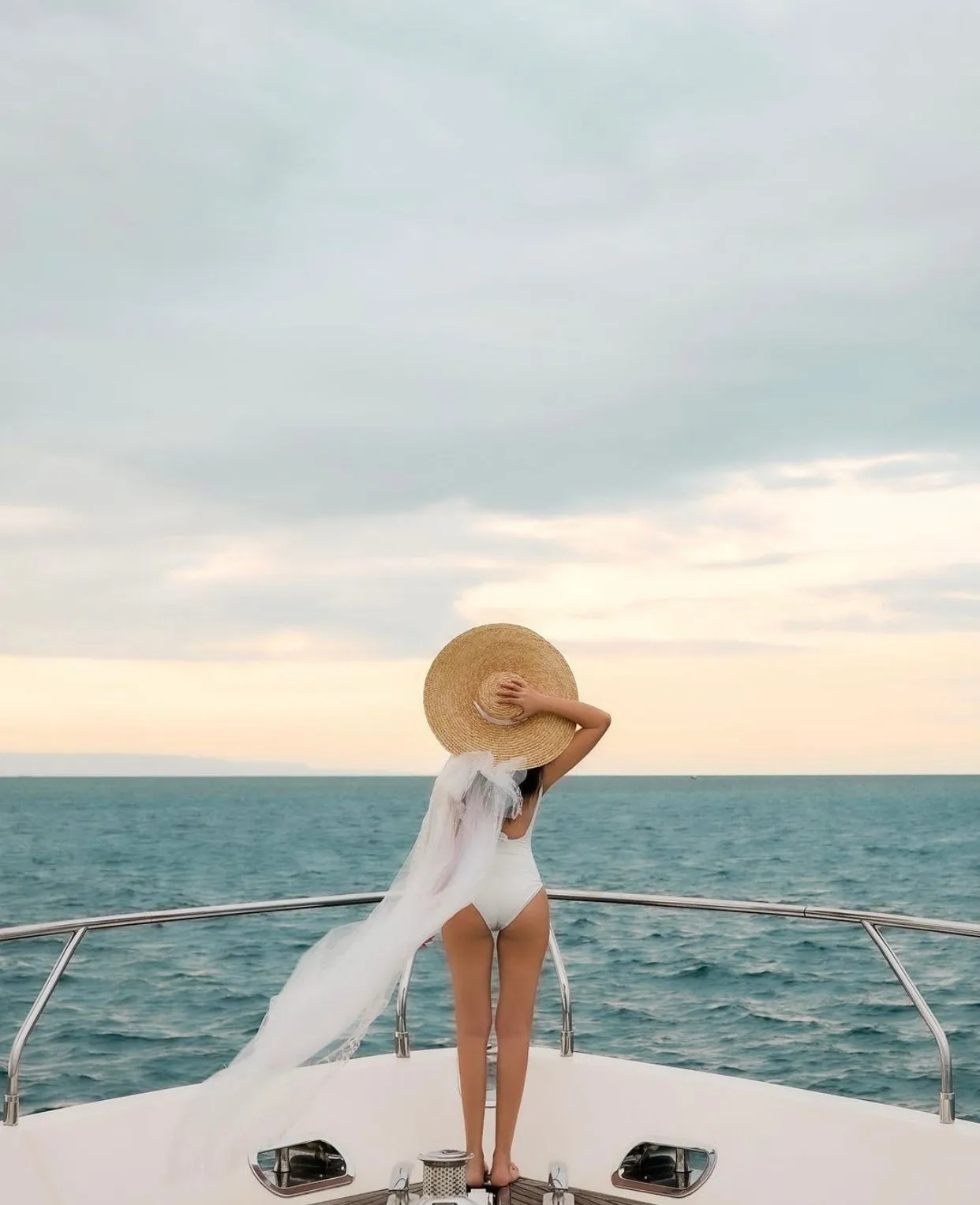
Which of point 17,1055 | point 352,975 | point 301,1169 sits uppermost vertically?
point 352,975

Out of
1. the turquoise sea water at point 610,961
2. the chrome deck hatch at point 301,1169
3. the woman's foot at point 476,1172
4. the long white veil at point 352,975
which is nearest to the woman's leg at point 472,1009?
the woman's foot at point 476,1172

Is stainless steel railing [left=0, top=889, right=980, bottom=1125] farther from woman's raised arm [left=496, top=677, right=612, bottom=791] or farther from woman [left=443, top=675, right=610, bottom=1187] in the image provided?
woman's raised arm [left=496, top=677, right=612, bottom=791]

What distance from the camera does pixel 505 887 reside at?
10.8ft

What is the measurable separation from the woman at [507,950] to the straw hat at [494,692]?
0.03 m

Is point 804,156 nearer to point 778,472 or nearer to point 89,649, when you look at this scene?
point 778,472

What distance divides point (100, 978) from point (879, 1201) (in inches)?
684

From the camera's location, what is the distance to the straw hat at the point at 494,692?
332cm

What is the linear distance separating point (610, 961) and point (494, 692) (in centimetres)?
1807

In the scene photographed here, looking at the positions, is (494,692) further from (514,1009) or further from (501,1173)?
(501,1173)

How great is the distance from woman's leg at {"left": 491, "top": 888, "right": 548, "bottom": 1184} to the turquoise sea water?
8609 mm

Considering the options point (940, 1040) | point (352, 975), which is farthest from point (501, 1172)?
point (940, 1040)

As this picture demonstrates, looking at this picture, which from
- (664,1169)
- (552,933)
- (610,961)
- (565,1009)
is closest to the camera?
(664,1169)

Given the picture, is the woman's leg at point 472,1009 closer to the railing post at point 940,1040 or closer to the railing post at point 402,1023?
the railing post at point 402,1023

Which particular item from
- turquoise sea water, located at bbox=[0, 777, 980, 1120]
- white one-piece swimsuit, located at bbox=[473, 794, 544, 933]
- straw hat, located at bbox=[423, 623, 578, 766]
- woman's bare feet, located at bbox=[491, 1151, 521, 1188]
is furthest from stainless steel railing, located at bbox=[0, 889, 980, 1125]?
turquoise sea water, located at bbox=[0, 777, 980, 1120]
